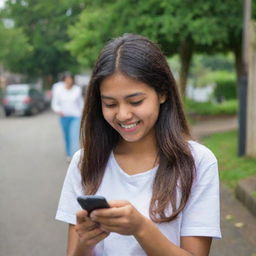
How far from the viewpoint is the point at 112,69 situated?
1611mm

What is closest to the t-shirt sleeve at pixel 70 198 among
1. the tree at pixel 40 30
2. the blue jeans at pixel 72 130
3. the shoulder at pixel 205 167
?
the shoulder at pixel 205 167

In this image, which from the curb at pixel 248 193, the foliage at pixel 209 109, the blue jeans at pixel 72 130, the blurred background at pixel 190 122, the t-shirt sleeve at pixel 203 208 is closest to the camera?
the t-shirt sleeve at pixel 203 208

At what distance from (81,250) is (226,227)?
3256 mm

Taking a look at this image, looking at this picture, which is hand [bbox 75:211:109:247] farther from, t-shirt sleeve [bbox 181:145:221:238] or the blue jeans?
the blue jeans

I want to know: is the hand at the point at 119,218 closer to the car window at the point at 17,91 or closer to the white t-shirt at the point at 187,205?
the white t-shirt at the point at 187,205

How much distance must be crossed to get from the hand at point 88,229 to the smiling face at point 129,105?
1.32 feet

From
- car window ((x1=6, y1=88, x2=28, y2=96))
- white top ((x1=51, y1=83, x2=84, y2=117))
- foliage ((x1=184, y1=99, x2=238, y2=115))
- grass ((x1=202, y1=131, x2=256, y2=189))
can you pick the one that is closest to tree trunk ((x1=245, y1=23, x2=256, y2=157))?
grass ((x1=202, y1=131, x2=256, y2=189))

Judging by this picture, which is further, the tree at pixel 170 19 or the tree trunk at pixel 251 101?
the tree at pixel 170 19

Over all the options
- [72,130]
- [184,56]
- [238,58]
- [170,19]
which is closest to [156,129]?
[72,130]

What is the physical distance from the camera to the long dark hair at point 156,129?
1609mm

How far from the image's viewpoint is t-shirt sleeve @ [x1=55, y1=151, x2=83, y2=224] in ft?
5.72

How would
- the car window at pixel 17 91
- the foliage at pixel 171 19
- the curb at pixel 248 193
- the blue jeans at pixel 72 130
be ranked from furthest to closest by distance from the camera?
the car window at pixel 17 91, the foliage at pixel 171 19, the blue jeans at pixel 72 130, the curb at pixel 248 193

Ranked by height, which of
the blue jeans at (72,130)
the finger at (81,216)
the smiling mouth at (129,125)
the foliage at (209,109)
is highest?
the smiling mouth at (129,125)

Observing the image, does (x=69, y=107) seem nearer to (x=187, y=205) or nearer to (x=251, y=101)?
(x=251, y=101)
